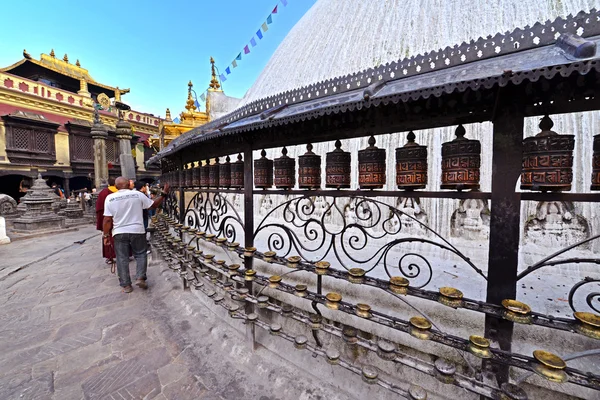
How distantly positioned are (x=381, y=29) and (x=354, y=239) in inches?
193

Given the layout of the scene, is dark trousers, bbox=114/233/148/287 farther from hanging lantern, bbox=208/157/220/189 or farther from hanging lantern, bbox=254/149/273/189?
hanging lantern, bbox=254/149/273/189

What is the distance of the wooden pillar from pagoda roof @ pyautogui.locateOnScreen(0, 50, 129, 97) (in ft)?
95.7

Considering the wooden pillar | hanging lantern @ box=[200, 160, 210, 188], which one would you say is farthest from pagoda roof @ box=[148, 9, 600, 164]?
hanging lantern @ box=[200, 160, 210, 188]

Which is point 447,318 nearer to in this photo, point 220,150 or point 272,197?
point 220,150

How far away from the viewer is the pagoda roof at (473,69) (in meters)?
1.17

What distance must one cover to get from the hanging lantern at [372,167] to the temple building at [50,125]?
66.9 feet

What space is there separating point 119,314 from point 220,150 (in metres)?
2.57

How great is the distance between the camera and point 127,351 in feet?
8.52

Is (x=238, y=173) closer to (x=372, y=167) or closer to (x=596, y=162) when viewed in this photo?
(x=372, y=167)

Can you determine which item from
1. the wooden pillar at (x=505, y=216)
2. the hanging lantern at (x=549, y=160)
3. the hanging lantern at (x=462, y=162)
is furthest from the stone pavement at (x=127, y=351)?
the hanging lantern at (x=549, y=160)

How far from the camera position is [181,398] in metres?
2.02

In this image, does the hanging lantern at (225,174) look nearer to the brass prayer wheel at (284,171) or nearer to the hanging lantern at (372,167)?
the brass prayer wheel at (284,171)

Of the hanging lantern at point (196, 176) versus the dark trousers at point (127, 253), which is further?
the dark trousers at point (127, 253)

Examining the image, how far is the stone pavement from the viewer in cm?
211
